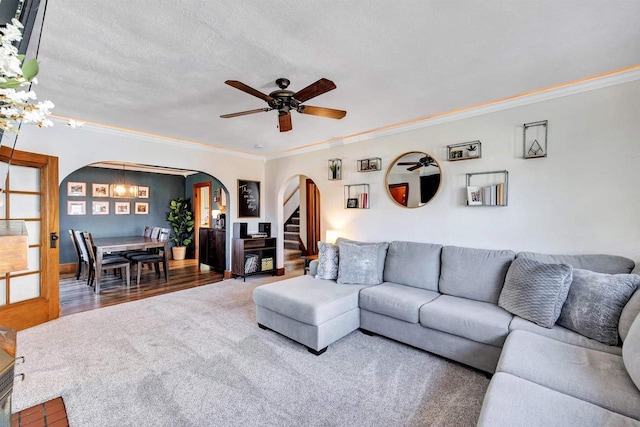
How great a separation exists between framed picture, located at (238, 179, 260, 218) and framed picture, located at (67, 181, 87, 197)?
144 inches

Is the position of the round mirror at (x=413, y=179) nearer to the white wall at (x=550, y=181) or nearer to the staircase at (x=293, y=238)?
the white wall at (x=550, y=181)

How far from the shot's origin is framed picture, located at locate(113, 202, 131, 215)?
666 cm

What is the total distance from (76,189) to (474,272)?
7585mm

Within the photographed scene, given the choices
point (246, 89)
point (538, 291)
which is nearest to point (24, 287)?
point (246, 89)

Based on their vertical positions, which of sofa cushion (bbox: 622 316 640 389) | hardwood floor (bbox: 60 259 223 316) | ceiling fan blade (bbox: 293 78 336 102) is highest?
ceiling fan blade (bbox: 293 78 336 102)

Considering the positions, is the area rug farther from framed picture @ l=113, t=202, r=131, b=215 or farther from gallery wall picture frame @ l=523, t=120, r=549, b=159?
framed picture @ l=113, t=202, r=131, b=215

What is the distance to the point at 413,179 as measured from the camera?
3.70 meters

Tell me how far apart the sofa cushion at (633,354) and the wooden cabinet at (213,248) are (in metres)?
5.28

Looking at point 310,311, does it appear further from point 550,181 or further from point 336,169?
point 550,181

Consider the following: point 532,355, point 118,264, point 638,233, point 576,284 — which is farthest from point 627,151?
point 118,264

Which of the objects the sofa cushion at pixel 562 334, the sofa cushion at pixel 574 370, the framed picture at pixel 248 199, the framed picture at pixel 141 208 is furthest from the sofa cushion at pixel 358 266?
the framed picture at pixel 141 208

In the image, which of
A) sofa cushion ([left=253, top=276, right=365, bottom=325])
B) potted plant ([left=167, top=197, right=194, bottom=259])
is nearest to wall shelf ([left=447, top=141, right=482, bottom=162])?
sofa cushion ([left=253, top=276, right=365, bottom=325])

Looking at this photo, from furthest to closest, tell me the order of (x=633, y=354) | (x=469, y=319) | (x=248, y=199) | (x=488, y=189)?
1. (x=248, y=199)
2. (x=488, y=189)
3. (x=469, y=319)
4. (x=633, y=354)

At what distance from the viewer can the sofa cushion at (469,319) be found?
2172 millimetres
